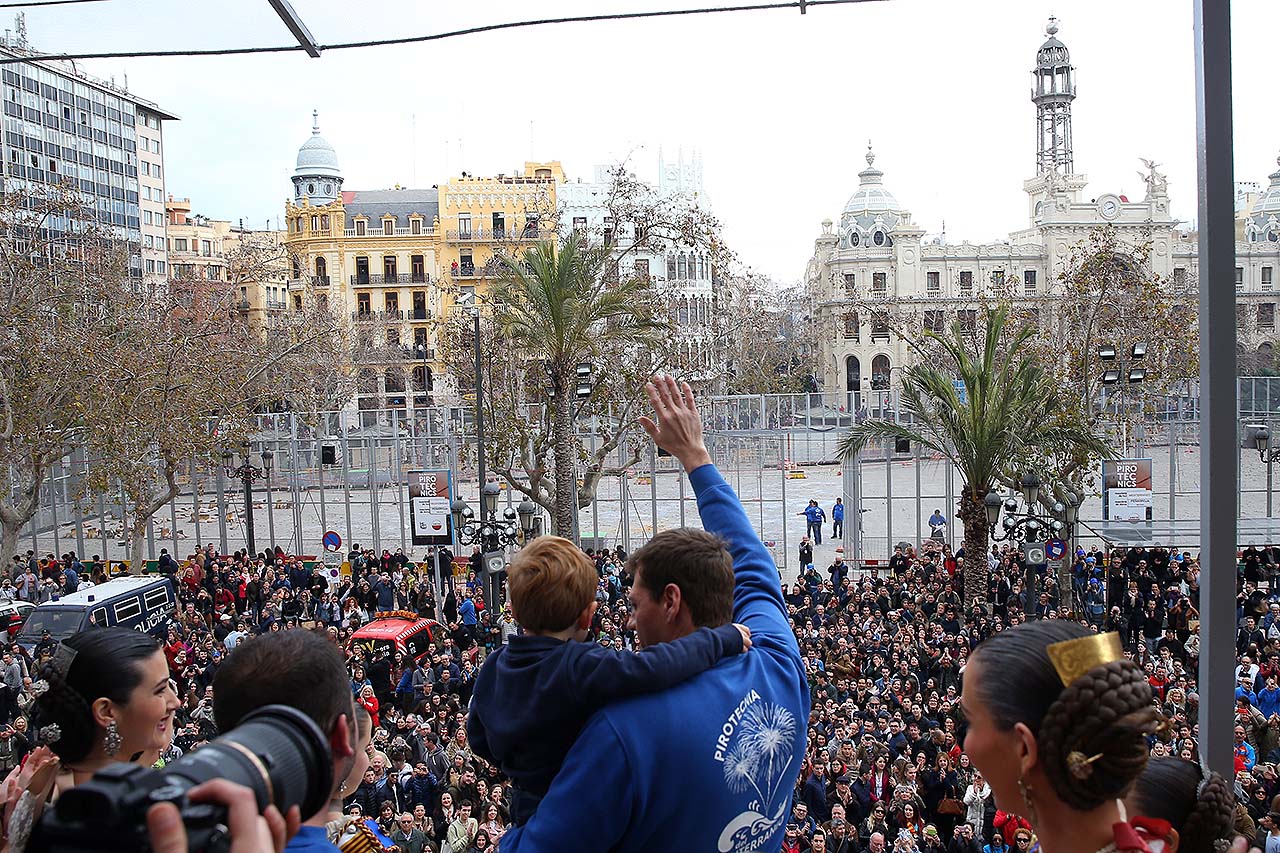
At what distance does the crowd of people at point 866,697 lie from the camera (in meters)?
1.90

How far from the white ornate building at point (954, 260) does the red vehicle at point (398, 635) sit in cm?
4363

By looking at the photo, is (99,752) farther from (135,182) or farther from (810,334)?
(135,182)

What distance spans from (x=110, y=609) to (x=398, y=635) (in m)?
5.18

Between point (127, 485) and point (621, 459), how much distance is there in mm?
12337

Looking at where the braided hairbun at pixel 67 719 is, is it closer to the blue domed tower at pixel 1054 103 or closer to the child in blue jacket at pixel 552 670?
the child in blue jacket at pixel 552 670

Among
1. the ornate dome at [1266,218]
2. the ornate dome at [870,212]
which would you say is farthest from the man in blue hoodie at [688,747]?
the ornate dome at [870,212]

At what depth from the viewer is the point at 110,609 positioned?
17203 millimetres

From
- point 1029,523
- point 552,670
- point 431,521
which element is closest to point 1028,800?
point 552,670

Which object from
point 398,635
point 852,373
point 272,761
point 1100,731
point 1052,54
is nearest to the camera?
point 272,761

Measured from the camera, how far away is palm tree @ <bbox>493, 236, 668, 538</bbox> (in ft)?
62.1

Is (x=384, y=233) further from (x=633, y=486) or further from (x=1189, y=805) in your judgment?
(x=1189, y=805)

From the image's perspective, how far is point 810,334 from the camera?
6781 cm

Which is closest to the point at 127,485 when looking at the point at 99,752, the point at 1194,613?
the point at 1194,613

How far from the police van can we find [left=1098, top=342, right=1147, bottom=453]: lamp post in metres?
16.6
